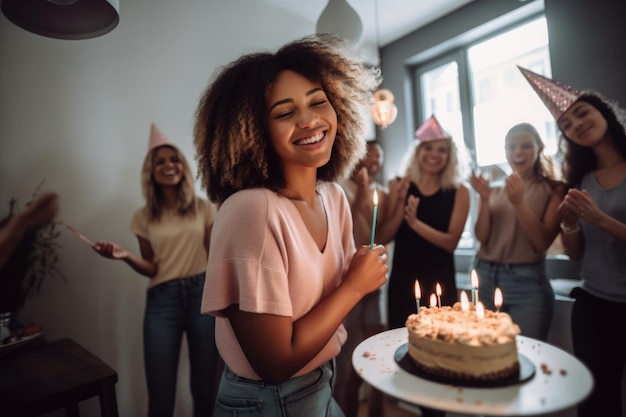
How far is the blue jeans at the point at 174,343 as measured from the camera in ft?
6.07

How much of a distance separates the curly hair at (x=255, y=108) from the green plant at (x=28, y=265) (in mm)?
1114

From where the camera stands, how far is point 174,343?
1899 mm

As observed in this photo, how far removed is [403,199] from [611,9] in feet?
5.41

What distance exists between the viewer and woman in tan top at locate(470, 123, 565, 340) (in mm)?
1756

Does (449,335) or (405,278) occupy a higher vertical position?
(449,335)

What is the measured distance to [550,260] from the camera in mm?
2395

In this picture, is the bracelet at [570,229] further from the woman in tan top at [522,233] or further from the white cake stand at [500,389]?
the white cake stand at [500,389]

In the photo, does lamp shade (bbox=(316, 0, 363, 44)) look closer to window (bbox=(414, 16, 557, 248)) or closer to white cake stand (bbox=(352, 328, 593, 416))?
window (bbox=(414, 16, 557, 248))

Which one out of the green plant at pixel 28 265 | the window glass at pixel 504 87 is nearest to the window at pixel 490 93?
the window glass at pixel 504 87

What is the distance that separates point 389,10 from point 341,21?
155cm

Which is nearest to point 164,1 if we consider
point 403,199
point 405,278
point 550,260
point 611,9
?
point 403,199

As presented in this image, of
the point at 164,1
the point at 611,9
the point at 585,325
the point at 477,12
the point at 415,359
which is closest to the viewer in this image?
the point at 415,359

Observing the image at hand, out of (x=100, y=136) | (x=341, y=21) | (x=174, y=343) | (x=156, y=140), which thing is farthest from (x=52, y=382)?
(x=341, y=21)

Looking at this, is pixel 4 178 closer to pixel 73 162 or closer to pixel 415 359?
pixel 73 162
